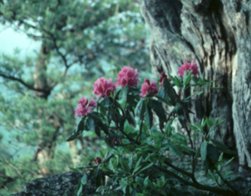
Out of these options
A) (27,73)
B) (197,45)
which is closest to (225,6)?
(197,45)

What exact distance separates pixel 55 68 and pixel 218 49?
14.3 ft

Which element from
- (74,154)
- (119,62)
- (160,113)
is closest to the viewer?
(160,113)

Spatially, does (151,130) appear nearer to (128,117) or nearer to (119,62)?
(128,117)

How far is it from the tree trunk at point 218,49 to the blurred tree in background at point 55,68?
193 centimetres

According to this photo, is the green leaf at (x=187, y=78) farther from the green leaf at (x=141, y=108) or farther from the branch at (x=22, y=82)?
the branch at (x=22, y=82)

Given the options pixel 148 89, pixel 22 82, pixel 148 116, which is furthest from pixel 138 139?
pixel 22 82

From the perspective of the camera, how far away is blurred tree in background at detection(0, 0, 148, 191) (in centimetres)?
689

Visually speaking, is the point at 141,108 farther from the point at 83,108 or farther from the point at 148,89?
the point at 83,108

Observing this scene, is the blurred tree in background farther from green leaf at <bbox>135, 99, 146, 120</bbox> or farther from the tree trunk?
green leaf at <bbox>135, 99, 146, 120</bbox>

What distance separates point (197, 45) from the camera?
159 inches

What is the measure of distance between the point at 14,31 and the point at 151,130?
4.75 meters

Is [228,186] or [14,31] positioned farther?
[14,31]

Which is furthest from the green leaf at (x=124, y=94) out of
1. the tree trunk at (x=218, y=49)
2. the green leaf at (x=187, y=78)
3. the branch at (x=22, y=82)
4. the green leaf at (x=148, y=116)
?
the branch at (x=22, y=82)

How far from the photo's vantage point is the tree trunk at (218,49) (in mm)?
3495
